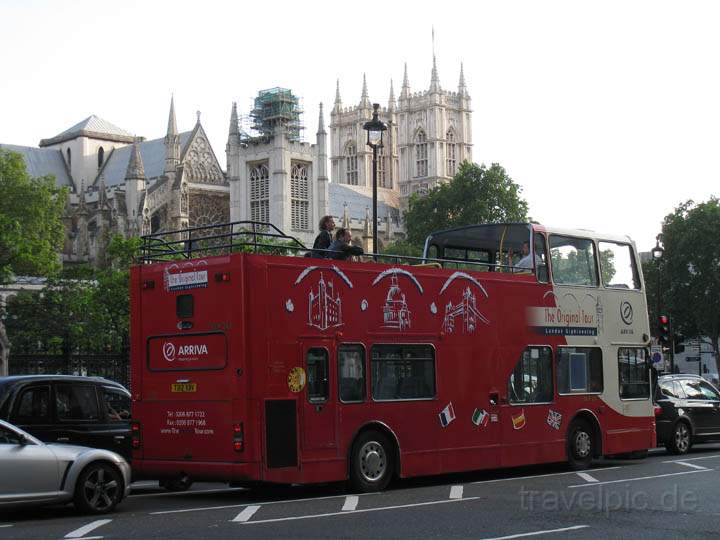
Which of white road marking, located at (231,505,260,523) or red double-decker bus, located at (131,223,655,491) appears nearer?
white road marking, located at (231,505,260,523)

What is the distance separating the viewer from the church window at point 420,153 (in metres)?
142

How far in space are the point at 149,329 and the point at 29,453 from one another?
3.01 meters

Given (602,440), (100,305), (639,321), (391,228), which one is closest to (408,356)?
(602,440)

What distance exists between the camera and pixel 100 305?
41625 millimetres

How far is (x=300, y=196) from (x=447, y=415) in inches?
3704

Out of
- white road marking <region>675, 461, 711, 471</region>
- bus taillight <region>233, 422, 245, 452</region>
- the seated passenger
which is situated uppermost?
the seated passenger

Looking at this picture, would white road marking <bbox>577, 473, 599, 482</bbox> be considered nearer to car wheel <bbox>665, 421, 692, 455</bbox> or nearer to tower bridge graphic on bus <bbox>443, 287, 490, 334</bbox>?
tower bridge graphic on bus <bbox>443, 287, 490, 334</bbox>

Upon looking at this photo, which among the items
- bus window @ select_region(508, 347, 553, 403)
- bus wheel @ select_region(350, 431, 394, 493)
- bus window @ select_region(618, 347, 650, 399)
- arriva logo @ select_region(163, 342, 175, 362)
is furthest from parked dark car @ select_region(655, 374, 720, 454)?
arriva logo @ select_region(163, 342, 175, 362)

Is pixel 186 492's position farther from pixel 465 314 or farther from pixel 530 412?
pixel 530 412

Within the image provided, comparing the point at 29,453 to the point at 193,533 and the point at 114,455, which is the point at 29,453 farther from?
the point at 193,533

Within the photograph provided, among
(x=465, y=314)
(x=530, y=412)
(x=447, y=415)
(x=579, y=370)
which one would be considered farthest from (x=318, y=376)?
(x=579, y=370)

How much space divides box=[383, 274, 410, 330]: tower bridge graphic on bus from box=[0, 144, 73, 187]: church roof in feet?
326

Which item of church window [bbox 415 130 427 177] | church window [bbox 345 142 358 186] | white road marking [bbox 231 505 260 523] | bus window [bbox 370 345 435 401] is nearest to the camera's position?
white road marking [bbox 231 505 260 523]

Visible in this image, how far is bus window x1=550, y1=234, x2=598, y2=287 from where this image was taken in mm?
18219
